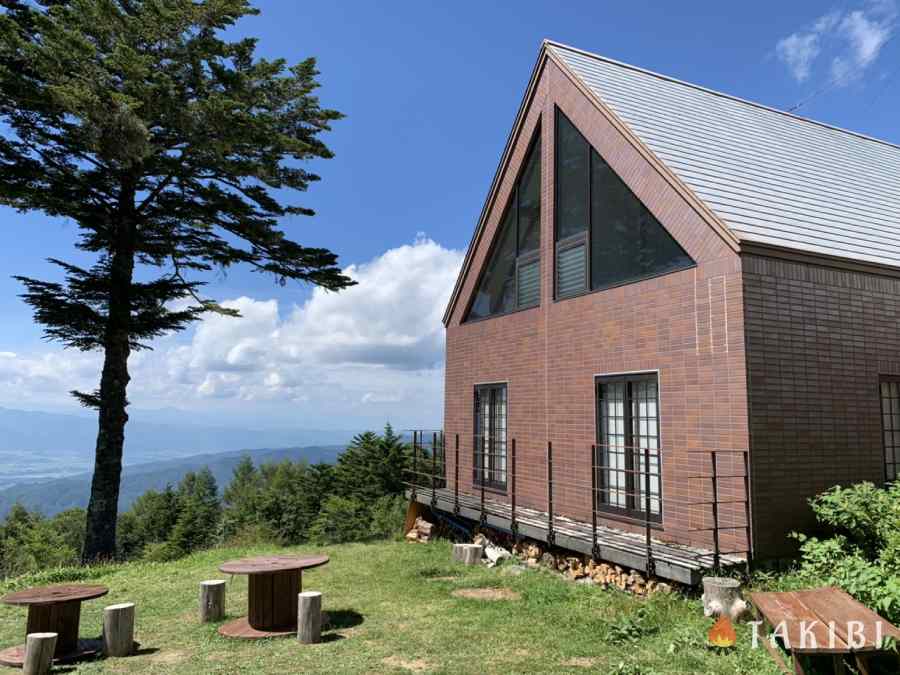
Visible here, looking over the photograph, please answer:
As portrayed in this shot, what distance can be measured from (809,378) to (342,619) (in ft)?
23.0

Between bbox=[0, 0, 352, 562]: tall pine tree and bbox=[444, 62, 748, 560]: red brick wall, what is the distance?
7768 millimetres

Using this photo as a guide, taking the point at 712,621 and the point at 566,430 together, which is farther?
the point at 566,430

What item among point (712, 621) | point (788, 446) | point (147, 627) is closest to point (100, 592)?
point (147, 627)

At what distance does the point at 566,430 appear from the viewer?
11.1 metres

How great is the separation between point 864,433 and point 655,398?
2826 millimetres

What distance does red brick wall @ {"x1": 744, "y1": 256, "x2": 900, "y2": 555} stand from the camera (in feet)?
25.6

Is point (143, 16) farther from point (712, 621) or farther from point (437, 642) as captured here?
point (712, 621)

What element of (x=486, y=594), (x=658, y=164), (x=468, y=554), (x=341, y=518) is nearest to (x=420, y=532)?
(x=468, y=554)

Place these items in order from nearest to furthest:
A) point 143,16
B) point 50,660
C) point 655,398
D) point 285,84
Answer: point 50,660, point 655,398, point 143,16, point 285,84

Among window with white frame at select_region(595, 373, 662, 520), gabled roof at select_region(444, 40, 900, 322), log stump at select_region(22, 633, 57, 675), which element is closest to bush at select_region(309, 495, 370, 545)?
gabled roof at select_region(444, 40, 900, 322)

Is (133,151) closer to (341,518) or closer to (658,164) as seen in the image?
(658,164)

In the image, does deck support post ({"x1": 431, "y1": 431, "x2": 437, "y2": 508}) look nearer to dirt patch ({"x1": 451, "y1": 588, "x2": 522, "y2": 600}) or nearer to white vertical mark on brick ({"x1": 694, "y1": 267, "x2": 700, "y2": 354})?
dirt patch ({"x1": 451, "y1": 588, "x2": 522, "y2": 600})

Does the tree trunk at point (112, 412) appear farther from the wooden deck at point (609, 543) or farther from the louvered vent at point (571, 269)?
the louvered vent at point (571, 269)

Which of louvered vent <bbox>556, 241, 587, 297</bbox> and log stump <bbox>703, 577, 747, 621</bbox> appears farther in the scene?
louvered vent <bbox>556, 241, 587, 297</bbox>
